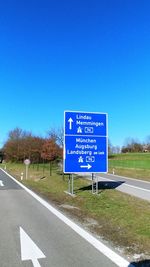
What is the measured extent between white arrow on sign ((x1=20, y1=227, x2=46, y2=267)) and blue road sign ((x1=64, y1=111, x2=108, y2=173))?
11.0 m

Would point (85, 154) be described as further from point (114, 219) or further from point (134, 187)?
point (114, 219)

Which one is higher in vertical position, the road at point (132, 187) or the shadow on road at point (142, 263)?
the road at point (132, 187)

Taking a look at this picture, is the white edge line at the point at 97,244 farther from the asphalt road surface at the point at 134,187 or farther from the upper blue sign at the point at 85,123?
the asphalt road surface at the point at 134,187

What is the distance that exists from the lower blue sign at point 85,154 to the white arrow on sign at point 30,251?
1090 cm

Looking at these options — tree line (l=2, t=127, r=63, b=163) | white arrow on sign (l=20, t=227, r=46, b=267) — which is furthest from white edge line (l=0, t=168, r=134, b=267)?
tree line (l=2, t=127, r=63, b=163)

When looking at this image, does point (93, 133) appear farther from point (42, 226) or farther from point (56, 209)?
point (42, 226)

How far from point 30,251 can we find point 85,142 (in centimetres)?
1267

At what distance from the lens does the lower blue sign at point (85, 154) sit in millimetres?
20312

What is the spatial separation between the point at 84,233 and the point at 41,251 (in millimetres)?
2136

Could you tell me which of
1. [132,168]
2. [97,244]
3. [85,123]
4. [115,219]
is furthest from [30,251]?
[132,168]

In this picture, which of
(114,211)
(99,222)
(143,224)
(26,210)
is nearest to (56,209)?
(26,210)

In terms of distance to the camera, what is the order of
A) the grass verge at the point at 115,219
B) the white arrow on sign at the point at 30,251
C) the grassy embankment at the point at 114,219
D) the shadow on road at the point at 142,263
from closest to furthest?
1. the shadow on road at the point at 142,263
2. the white arrow on sign at the point at 30,251
3. the grass verge at the point at 115,219
4. the grassy embankment at the point at 114,219

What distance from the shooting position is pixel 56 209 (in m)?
14.8

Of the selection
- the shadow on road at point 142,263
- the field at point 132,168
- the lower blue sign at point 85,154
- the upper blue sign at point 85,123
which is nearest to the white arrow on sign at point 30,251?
the shadow on road at point 142,263
